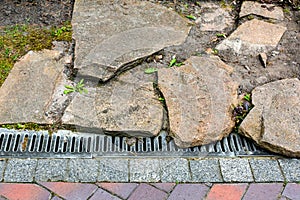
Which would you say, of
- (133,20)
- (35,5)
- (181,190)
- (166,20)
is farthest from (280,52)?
(35,5)

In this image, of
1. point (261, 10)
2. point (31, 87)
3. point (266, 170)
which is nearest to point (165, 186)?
point (266, 170)

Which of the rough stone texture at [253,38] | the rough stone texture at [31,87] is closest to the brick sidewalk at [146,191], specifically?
the rough stone texture at [31,87]

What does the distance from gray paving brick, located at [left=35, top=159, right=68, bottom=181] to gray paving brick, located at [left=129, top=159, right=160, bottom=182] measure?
1.27ft

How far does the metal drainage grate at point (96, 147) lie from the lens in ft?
8.23

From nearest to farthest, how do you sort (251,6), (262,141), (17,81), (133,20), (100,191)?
(100,191)
(262,141)
(17,81)
(133,20)
(251,6)

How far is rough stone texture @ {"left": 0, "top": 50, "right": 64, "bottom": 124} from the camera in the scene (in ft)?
8.77

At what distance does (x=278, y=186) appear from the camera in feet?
7.80

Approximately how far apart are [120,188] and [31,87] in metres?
1.00

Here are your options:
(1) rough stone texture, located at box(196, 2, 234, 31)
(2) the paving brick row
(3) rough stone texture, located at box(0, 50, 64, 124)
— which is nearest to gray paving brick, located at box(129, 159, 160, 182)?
(2) the paving brick row

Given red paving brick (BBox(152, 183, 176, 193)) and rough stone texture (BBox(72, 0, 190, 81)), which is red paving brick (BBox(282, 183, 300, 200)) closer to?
red paving brick (BBox(152, 183, 176, 193))

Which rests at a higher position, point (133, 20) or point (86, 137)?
point (133, 20)

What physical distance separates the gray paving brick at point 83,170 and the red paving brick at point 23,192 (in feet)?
0.54

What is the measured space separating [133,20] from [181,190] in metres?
1.64

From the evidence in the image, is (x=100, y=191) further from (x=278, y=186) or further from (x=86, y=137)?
(x=278, y=186)
